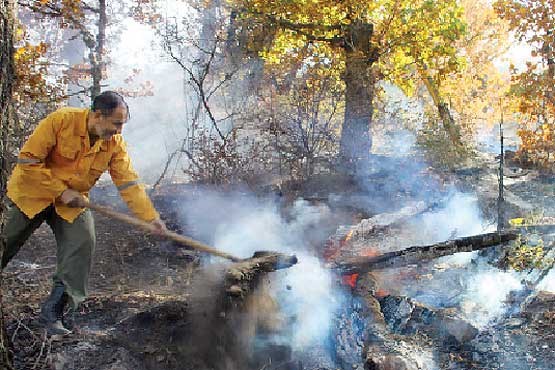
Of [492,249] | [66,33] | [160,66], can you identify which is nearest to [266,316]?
[492,249]

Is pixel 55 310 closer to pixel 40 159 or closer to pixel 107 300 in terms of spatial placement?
pixel 107 300

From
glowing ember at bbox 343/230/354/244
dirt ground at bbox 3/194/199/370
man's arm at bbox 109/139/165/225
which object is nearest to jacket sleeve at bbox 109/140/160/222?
man's arm at bbox 109/139/165/225

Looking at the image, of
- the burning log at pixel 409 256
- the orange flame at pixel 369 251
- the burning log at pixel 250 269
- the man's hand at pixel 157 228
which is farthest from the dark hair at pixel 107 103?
the orange flame at pixel 369 251

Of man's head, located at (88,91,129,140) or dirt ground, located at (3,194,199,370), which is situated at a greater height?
man's head, located at (88,91,129,140)

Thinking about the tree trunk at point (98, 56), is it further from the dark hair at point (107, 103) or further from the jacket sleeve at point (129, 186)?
the dark hair at point (107, 103)

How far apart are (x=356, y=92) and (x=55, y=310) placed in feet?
25.6

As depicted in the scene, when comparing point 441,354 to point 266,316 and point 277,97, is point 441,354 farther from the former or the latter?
point 277,97

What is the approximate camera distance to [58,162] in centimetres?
374

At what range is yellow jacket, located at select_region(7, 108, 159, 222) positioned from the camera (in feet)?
11.6

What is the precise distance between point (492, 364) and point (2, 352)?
11.3 feet

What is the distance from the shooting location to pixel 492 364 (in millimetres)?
3836

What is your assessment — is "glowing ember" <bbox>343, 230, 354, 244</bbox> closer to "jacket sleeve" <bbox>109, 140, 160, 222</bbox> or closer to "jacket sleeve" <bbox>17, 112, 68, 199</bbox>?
"jacket sleeve" <bbox>109, 140, 160, 222</bbox>

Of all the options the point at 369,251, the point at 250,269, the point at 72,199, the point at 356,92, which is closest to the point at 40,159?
the point at 72,199

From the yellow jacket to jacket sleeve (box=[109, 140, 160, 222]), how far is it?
0.11 m
